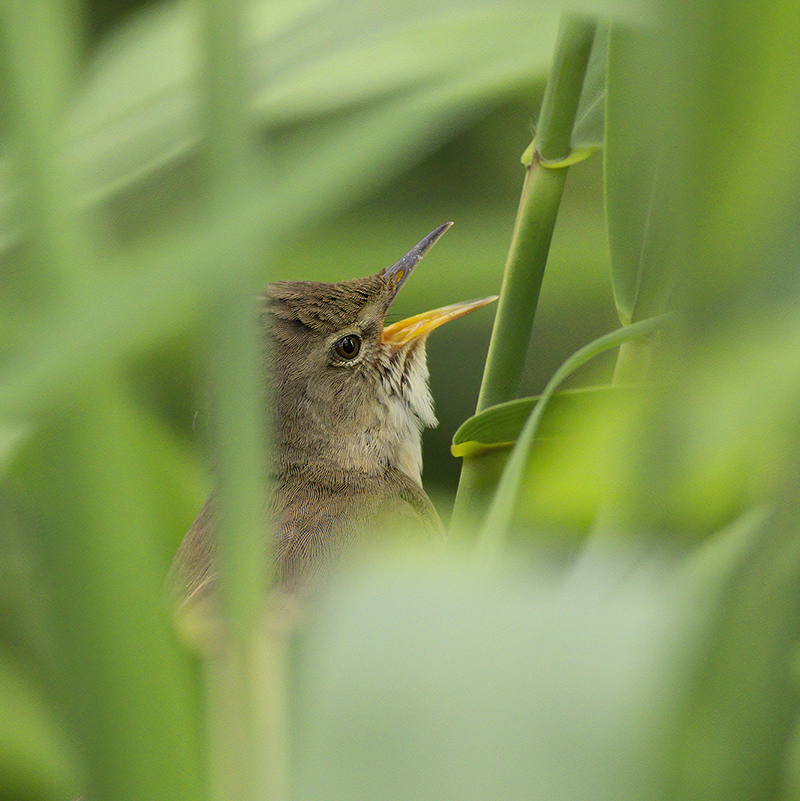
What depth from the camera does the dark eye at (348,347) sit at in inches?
60.6

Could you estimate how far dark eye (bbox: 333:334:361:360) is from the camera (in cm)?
154

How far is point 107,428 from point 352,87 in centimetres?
49

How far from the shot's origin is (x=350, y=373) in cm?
155

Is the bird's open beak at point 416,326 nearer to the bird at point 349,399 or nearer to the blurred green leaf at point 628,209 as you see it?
the bird at point 349,399

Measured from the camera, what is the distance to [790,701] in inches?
8.7

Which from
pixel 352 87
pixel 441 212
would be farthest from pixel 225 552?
pixel 441 212

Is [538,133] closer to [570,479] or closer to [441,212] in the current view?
→ [570,479]

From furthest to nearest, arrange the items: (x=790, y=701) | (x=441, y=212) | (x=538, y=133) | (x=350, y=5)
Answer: (x=441, y=212) < (x=538, y=133) < (x=350, y=5) < (x=790, y=701)

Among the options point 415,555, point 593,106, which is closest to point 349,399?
point 593,106

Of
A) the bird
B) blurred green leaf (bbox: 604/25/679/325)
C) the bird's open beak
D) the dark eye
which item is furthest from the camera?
the dark eye

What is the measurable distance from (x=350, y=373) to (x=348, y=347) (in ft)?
0.15

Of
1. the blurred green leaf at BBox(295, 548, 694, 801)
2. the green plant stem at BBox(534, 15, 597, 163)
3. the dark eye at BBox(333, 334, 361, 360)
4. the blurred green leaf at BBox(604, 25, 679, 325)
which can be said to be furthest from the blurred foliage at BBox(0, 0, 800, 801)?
the dark eye at BBox(333, 334, 361, 360)

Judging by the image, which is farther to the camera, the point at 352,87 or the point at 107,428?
the point at 352,87

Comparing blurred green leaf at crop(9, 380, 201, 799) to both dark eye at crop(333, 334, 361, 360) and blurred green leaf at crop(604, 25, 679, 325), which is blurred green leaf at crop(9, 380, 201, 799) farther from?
dark eye at crop(333, 334, 361, 360)
